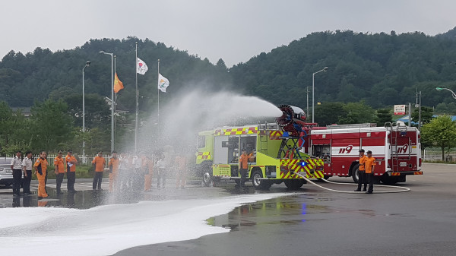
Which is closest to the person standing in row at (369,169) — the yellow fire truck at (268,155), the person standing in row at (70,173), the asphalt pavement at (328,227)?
the asphalt pavement at (328,227)

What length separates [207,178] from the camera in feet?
87.9

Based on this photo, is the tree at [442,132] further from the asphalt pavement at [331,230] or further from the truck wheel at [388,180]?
the asphalt pavement at [331,230]

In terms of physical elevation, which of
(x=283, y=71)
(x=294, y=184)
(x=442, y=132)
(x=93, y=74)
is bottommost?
(x=294, y=184)

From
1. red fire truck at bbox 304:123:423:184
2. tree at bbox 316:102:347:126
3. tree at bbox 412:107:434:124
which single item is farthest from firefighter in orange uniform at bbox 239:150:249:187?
tree at bbox 316:102:347:126

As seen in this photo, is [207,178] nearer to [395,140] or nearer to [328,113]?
[395,140]

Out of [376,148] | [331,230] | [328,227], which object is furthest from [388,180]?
[331,230]

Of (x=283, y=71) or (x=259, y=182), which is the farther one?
(x=283, y=71)

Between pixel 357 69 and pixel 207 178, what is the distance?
119708mm

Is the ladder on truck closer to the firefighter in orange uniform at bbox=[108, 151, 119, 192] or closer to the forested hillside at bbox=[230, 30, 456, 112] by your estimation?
the firefighter in orange uniform at bbox=[108, 151, 119, 192]

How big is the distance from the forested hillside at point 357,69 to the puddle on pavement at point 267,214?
83.0 m

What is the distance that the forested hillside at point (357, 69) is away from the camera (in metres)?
115

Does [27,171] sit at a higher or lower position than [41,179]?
higher

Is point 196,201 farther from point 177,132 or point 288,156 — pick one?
point 177,132

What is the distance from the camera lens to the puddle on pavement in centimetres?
1215
